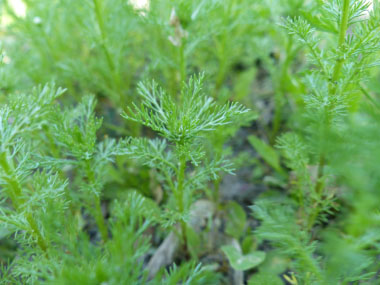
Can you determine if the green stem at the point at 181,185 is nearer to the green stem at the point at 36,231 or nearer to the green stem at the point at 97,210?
the green stem at the point at 97,210

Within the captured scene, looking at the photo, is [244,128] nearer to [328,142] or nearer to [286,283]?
[286,283]

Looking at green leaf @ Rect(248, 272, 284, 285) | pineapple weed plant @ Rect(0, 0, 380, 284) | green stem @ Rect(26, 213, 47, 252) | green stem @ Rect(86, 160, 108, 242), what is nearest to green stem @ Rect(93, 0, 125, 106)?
pineapple weed plant @ Rect(0, 0, 380, 284)

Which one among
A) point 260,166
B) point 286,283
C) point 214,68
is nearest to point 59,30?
point 214,68

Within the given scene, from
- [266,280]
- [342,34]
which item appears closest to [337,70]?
[342,34]

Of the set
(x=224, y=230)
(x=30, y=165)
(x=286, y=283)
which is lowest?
(x=286, y=283)

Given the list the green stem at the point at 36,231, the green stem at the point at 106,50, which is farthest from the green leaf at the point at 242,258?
the green stem at the point at 106,50

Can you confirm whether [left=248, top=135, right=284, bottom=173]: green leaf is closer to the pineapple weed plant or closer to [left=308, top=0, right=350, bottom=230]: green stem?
the pineapple weed plant
